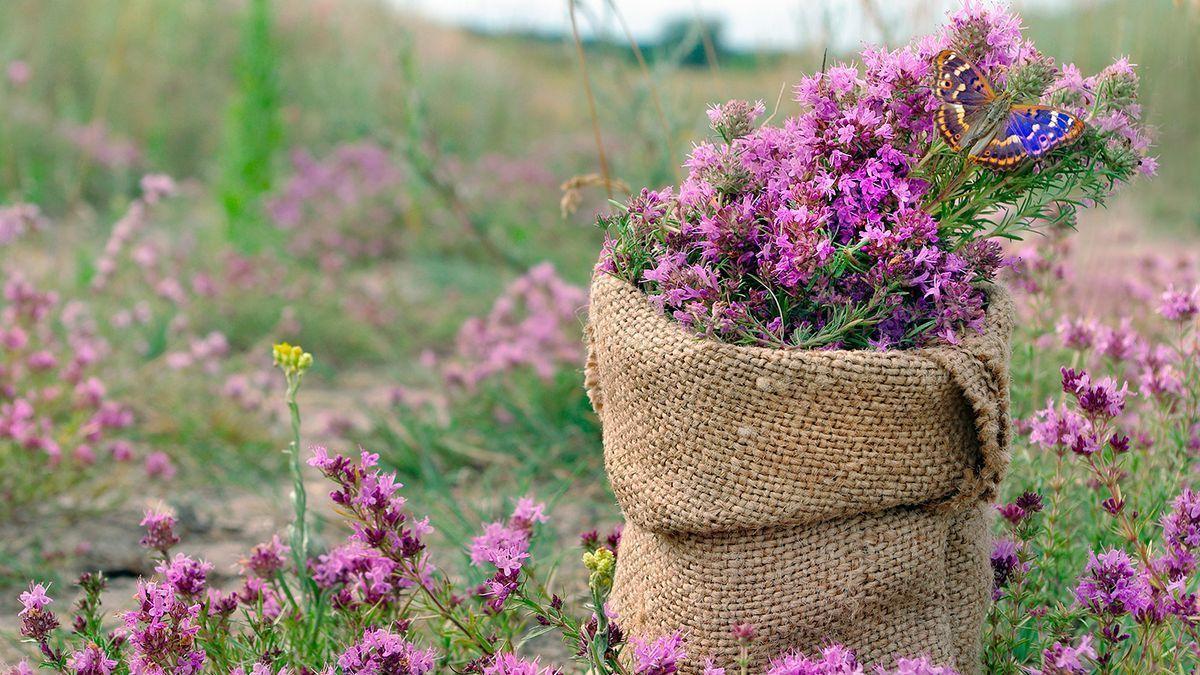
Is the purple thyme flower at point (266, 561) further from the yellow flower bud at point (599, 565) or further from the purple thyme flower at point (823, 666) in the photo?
the purple thyme flower at point (823, 666)

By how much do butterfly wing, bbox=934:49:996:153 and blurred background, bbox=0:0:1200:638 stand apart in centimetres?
22

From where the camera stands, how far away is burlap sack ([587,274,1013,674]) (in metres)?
1.64

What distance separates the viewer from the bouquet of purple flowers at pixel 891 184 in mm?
1636

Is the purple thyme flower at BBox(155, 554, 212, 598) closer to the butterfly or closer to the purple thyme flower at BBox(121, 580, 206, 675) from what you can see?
the purple thyme flower at BBox(121, 580, 206, 675)

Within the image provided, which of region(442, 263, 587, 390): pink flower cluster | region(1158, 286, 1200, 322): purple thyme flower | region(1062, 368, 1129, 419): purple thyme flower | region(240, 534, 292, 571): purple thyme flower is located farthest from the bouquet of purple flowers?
region(442, 263, 587, 390): pink flower cluster

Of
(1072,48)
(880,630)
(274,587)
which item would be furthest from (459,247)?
(880,630)

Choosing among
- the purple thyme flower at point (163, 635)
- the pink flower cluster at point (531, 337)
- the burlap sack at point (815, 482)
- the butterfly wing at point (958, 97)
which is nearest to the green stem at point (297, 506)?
the purple thyme flower at point (163, 635)

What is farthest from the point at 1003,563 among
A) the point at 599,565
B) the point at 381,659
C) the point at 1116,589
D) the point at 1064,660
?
the point at 381,659

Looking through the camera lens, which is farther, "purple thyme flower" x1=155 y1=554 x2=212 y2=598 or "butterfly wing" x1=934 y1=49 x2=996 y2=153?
"purple thyme flower" x1=155 y1=554 x2=212 y2=598

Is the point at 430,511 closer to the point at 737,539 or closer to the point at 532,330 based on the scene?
the point at 532,330

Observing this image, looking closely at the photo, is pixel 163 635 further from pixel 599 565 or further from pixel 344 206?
pixel 344 206

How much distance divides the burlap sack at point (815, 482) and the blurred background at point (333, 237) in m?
0.54

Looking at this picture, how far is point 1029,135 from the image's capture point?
5.28 feet

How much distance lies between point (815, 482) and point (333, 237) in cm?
533
